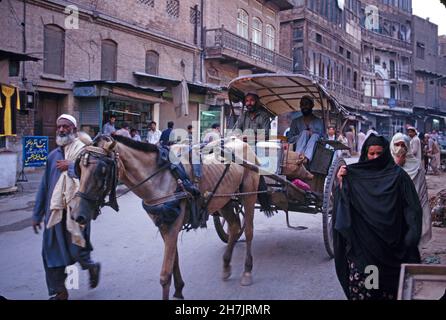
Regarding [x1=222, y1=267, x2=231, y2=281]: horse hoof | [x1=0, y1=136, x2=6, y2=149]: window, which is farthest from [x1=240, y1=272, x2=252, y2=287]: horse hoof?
[x1=0, y1=136, x2=6, y2=149]: window

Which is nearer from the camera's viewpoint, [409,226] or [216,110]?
[409,226]

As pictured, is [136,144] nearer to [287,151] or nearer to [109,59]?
[287,151]

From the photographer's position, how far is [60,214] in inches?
146

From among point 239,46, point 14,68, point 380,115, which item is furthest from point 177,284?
point 380,115

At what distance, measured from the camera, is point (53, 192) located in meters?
3.72

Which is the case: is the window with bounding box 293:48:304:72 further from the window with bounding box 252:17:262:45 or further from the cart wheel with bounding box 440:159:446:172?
the cart wheel with bounding box 440:159:446:172

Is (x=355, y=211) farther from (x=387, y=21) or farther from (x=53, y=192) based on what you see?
(x=387, y=21)

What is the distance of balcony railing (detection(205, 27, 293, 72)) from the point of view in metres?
20.3

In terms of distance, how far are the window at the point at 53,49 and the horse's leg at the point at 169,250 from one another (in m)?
11.4

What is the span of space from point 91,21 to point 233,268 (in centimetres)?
1262

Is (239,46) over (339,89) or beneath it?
over

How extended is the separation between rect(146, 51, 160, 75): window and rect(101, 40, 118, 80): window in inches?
76.5

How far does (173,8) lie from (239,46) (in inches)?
160

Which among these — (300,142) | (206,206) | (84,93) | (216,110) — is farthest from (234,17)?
(206,206)
